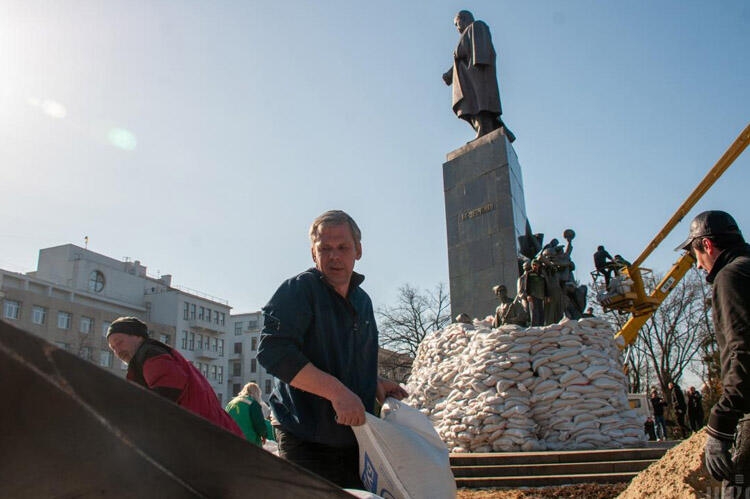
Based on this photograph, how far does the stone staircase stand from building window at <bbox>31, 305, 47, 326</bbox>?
139ft

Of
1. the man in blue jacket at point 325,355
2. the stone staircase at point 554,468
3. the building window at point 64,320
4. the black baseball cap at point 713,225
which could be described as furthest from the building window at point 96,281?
the black baseball cap at point 713,225

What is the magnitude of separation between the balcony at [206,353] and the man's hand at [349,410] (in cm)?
5833

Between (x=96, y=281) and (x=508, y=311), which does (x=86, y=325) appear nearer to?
(x=96, y=281)

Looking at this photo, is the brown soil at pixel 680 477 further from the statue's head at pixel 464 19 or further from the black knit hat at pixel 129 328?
the statue's head at pixel 464 19

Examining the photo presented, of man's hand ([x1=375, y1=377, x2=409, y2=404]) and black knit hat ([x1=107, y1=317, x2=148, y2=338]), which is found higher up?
black knit hat ([x1=107, y1=317, x2=148, y2=338])

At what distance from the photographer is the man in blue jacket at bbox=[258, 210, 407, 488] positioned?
175 centimetres

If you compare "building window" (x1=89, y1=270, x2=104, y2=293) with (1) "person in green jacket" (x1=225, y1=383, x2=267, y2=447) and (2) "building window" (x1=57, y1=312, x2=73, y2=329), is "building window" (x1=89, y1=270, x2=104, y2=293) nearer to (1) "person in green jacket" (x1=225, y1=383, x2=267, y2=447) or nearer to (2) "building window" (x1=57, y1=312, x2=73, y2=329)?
(2) "building window" (x1=57, y1=312, x2=73, y2=329)

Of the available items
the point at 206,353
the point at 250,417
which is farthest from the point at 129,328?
the point at 206,353

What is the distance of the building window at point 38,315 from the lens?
40.8 metres

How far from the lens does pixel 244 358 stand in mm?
69312

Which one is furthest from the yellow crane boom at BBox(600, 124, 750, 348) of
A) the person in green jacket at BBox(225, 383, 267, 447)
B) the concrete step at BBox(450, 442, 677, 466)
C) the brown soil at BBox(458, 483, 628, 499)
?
the person in green jacket at BBox(225, 383, 267, 447)

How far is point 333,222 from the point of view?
7.01ft

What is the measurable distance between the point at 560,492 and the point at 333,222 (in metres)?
4.06

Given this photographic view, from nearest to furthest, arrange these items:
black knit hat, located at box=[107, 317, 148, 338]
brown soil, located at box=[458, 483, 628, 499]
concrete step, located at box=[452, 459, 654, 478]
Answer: black knit hat, located at box=[107, 317, 148, 338], brown soil, located at box=[458, 483, 628, 499], concrete step, located at box=[452, 459, 654, 478]
